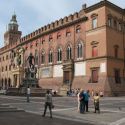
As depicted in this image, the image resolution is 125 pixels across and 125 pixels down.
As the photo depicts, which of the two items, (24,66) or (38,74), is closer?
(38,74)

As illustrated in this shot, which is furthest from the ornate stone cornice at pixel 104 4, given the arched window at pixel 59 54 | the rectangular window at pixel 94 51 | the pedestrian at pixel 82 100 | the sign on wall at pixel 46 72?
the pedestrian at pixel 82 100

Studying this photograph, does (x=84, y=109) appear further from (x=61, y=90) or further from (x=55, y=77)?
(x=55, y=77)

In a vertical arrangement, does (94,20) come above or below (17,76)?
above

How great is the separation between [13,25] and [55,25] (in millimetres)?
47183

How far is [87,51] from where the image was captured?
51.6 metres

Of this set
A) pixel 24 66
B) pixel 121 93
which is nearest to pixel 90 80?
pixel 121 93

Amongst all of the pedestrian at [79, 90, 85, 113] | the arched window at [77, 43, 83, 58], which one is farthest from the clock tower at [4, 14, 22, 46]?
the pedestrian at [79, 90, 85, 113]

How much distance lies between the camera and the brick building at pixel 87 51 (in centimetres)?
4850

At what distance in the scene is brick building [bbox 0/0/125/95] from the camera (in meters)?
48.5

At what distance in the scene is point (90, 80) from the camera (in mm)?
49812

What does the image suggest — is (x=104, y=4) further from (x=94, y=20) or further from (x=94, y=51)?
(x=94, y=51)

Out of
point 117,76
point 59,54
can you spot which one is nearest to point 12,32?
point 59,54

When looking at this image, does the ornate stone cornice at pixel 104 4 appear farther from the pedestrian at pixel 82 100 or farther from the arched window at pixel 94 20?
the pedestrian at pixel 82 100

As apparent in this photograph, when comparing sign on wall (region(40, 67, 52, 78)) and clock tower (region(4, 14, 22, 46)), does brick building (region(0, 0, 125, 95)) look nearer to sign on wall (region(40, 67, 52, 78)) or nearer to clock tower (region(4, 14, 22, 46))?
sign on wall (region(40, 67, 52, 78))
